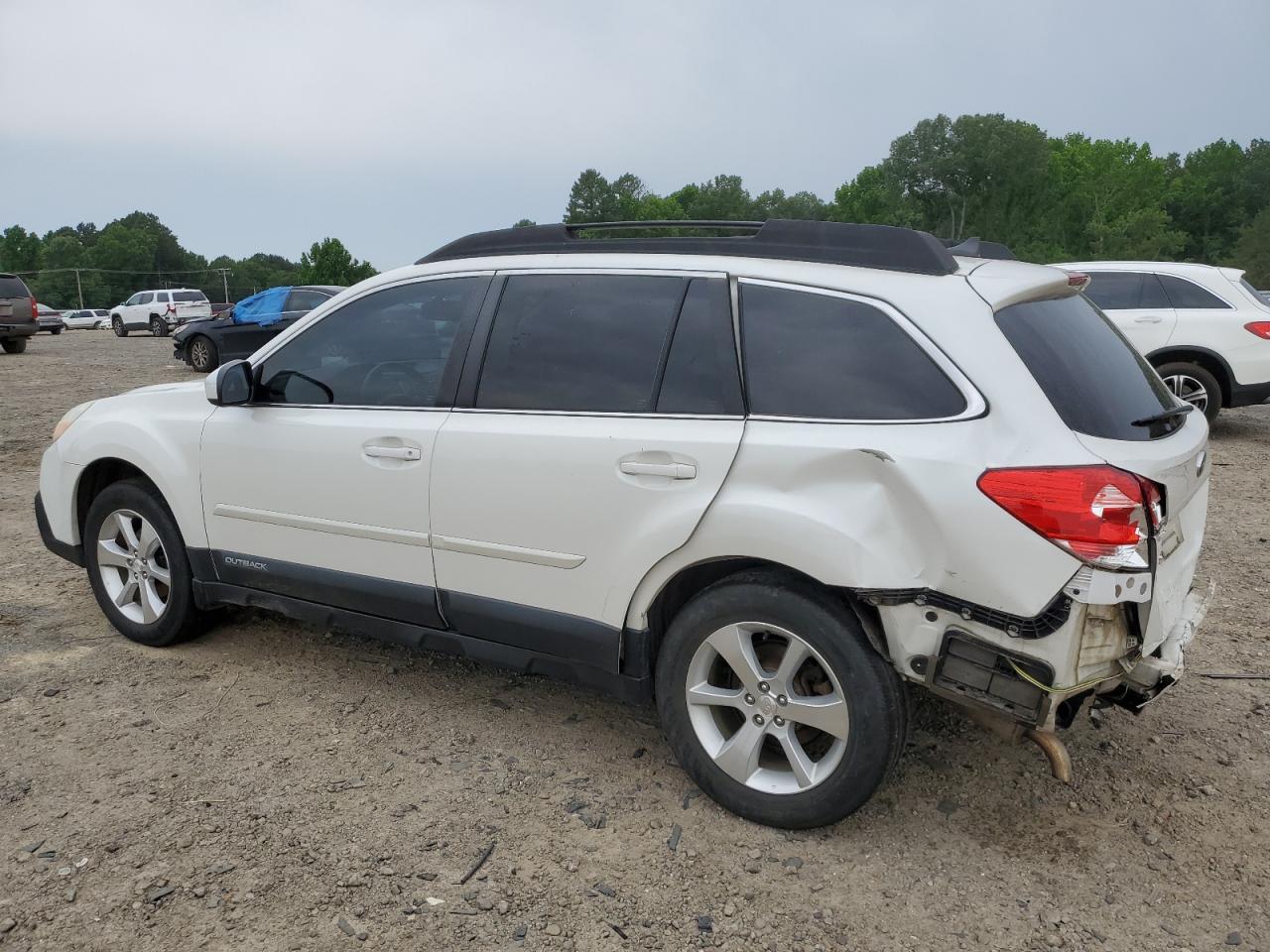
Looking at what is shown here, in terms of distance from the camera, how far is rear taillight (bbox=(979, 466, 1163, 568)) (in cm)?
253

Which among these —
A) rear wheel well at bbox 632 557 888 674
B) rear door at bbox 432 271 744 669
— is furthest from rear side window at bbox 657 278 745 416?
rear wheel well at bbox 632 557 888 674

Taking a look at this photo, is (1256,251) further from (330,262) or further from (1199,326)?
(1199,326)

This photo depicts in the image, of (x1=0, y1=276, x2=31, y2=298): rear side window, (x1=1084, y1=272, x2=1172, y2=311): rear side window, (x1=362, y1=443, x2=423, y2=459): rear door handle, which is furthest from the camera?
(x1=0, y1=276, x2=31, y2=298): rear side window

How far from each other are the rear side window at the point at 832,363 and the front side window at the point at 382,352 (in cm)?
113

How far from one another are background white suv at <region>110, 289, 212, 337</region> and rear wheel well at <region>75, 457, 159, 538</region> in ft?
105

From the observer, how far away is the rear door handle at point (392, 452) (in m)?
3.55

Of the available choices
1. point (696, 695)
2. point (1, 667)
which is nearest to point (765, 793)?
point (696, 695)

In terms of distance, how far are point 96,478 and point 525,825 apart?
2.89 m

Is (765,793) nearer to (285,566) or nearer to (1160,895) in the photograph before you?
(1160,895)

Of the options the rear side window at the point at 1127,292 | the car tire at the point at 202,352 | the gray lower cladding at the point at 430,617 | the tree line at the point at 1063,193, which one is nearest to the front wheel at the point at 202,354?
the car tire at the point at 202,352

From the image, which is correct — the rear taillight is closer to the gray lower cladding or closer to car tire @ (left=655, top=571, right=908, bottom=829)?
car tire @ (left=655, top=571, right=908, bottom=829)

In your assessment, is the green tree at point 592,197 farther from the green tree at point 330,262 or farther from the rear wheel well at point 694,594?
the rear wheel well at point 694,594

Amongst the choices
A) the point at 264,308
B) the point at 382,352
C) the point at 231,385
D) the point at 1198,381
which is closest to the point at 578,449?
the point at 382,352

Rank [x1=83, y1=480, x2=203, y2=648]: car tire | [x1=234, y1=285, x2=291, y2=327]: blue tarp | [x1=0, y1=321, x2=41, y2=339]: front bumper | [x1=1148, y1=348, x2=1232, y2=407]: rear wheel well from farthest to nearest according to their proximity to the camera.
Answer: [x1=0, y1=321, x2=41, y2=339]: front bumper → [x1=234, y1=285, x2=291, y2=327]: blue tarp → [x1=1148, y1=348, x2=1232, y2=407]: rear wheel well → [x1=83, y1=480, x2=203, y2=648]: car tire
